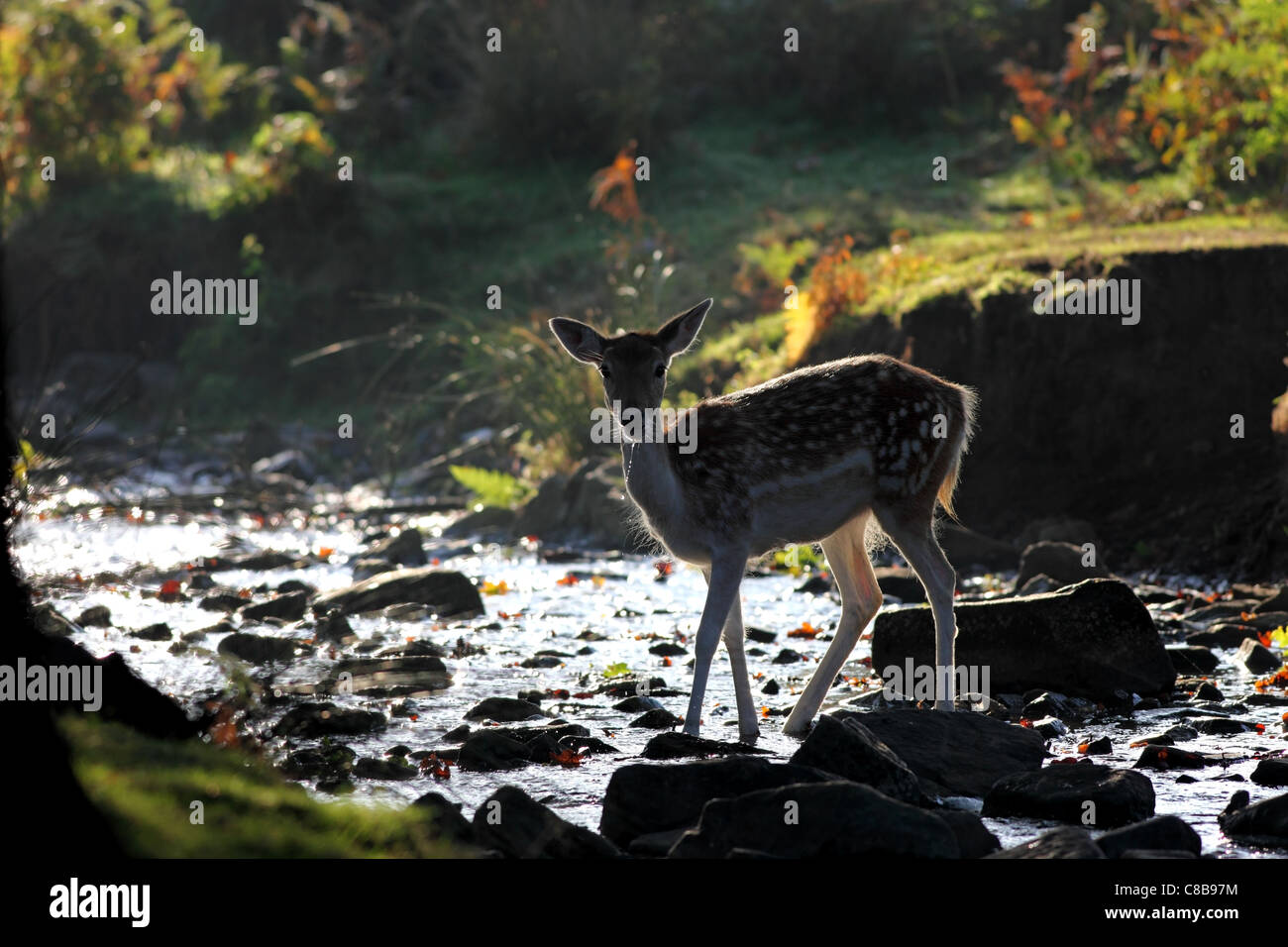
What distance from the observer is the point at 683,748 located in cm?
779

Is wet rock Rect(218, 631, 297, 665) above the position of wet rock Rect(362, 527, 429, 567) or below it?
below

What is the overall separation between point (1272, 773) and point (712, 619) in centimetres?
284

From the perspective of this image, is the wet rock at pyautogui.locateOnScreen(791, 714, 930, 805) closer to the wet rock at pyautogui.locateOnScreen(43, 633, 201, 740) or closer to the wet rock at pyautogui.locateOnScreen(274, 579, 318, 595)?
the wet rock at pyautogui.locateOnScreen(43, 633, 201, 740)

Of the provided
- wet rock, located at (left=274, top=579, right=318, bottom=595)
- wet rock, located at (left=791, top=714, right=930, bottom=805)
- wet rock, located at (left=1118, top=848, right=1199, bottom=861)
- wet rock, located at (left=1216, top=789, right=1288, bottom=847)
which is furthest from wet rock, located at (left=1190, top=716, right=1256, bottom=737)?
wet rock, located at (left=274, top=579, right=318, bottom=595)

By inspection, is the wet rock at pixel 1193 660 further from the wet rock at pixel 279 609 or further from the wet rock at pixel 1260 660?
the wet rock at pixel 279 609

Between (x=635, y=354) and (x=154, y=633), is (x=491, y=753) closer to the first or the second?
(x=635, y=354)

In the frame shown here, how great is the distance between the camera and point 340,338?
21609mm

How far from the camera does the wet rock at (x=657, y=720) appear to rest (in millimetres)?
8641

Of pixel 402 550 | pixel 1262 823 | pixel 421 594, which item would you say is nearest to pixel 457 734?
pixel 421 594

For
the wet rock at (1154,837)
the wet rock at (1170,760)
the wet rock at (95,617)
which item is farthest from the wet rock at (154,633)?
the wet rock at (1154,837)

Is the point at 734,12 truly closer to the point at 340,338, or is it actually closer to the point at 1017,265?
the point at 340,338

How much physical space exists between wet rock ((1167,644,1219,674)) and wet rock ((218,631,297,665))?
5730 millimetres

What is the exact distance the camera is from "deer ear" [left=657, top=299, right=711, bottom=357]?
8.26 m
